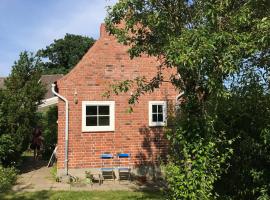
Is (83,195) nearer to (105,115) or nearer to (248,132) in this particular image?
(105,115)

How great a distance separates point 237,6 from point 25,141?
38.4ft

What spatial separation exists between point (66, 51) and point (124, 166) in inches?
2530

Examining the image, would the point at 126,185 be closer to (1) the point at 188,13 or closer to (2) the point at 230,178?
(2) the point at 230,178

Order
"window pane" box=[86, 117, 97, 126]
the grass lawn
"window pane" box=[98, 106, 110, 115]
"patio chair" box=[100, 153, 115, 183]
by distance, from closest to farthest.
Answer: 1. the grass lawn
2. "patio chair" box=[100, 153, 115, 183]
3. "window pane" box=[86, 117, 97, 126]
4. "window pane" box=[98, 106, 110, 115]

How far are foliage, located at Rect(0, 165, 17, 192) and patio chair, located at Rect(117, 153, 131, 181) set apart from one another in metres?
3.73

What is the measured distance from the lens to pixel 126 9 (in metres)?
7.69

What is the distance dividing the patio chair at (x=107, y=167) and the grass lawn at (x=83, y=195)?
2169mm

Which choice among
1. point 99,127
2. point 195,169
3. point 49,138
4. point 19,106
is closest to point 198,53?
point 195,169

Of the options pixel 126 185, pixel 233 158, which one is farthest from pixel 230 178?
pixel 126 185

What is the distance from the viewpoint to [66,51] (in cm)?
7719

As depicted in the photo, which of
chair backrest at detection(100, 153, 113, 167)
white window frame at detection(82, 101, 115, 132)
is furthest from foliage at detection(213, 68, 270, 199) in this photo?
white window frame at detection(82, 101, 115, 132)

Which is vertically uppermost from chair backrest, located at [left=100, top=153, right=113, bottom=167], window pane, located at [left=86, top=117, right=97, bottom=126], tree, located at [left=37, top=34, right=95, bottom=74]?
tree, located at [left=37, top=34, right=95, bottom=74]

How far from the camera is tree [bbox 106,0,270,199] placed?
6223mm

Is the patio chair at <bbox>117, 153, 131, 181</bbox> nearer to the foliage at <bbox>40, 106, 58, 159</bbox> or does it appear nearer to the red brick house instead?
the red brick house
